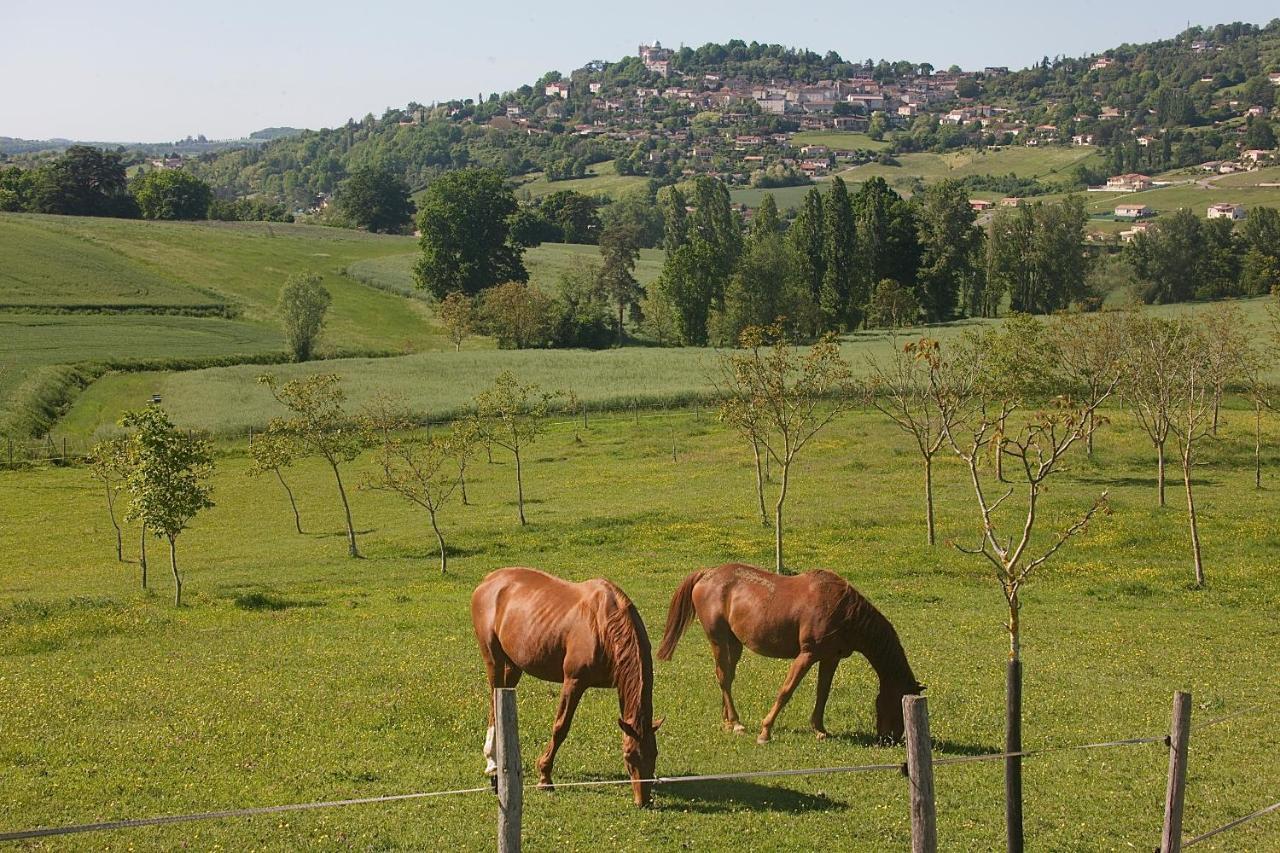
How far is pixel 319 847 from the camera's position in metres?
12.3

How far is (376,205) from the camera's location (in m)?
185

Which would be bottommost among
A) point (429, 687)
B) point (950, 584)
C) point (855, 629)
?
point (950, 584)

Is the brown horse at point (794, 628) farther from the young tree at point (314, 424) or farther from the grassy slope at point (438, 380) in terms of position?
the grassy slope at point (438, 380)

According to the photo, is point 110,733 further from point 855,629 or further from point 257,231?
point 257,231

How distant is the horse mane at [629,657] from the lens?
1297 cm

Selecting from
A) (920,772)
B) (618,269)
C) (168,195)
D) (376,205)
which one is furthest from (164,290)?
(920,772)

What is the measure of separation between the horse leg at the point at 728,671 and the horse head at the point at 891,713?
6.75 ft

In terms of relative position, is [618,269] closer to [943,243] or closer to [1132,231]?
[943,243]

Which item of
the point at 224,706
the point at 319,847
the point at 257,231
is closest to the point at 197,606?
the point at 224,706

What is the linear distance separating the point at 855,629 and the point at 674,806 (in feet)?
13.4

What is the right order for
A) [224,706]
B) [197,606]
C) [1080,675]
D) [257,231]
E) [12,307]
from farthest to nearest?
[257,231] < [12,307] < [197,606] < [1080,675] < [224,706]

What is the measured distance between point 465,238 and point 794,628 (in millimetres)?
110975

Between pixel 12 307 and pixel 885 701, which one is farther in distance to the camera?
pixel 12 307

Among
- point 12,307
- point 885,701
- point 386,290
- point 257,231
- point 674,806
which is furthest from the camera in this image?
point 257,231
